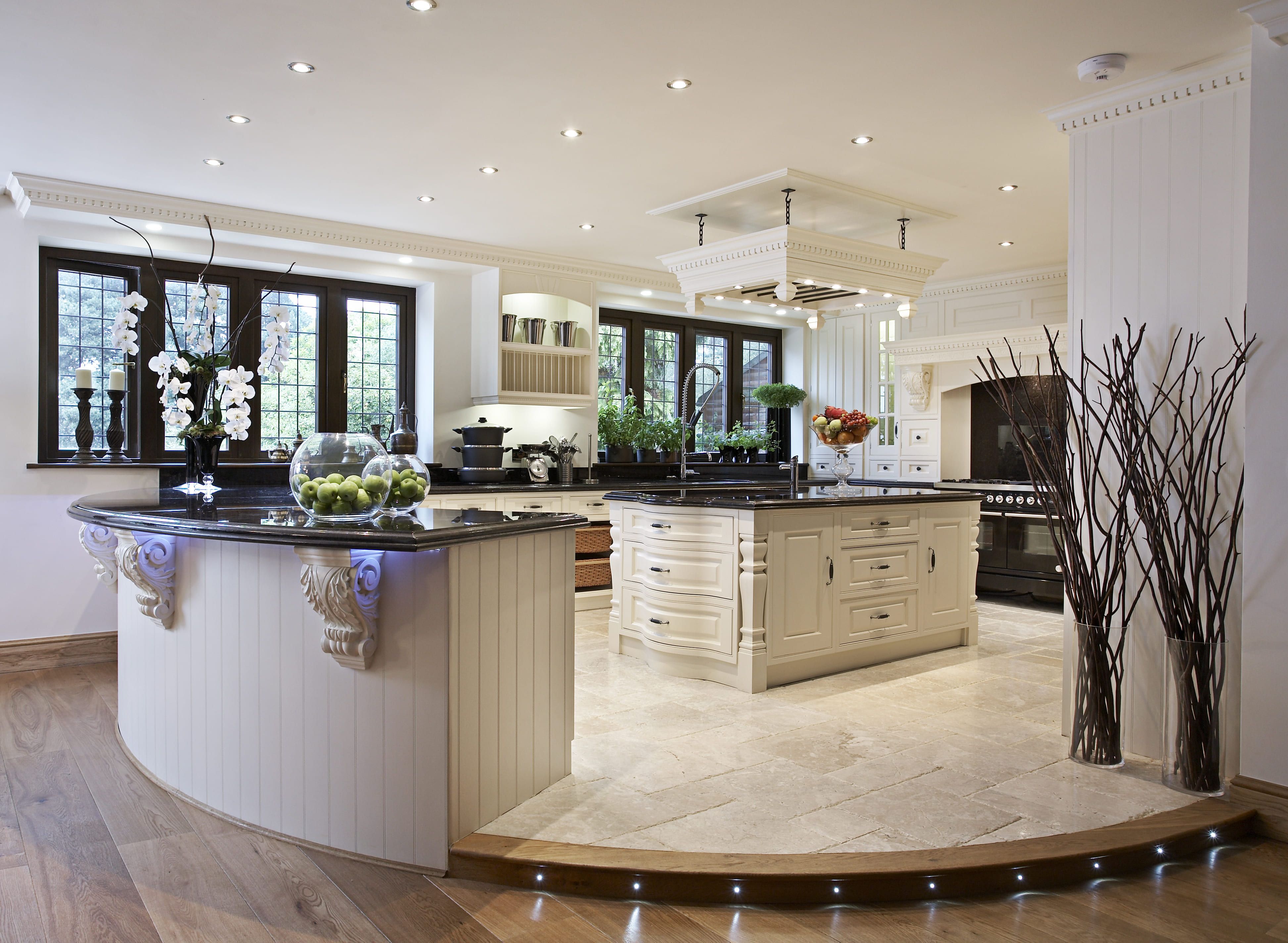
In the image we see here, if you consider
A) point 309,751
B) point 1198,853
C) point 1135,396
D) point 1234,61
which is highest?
point 1234,61

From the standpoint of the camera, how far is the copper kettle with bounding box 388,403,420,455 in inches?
142

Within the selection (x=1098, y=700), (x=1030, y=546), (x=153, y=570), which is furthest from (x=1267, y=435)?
(x=1030, y=546)

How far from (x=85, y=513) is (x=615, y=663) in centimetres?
251

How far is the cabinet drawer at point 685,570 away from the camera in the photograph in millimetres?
4250

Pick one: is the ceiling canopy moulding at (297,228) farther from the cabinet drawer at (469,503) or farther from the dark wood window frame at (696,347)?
the cabinet drawer at (469,503)

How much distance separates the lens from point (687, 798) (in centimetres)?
286

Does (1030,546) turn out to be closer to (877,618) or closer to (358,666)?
(877,618)

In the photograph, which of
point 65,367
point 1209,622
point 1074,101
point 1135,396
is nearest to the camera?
point 1209,622

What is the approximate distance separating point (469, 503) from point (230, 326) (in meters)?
1.88

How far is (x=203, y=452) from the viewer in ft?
12.3

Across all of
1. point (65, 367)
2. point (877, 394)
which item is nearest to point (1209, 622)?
point (877, 394)

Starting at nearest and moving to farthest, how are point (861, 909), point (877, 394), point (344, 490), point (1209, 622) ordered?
point (861, 909)
point (344, 490)
point (1209, 622)
point (877, 394)

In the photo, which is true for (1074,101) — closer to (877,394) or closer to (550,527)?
(550,527)

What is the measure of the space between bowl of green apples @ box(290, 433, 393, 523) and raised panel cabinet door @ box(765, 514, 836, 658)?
6.73 feet
